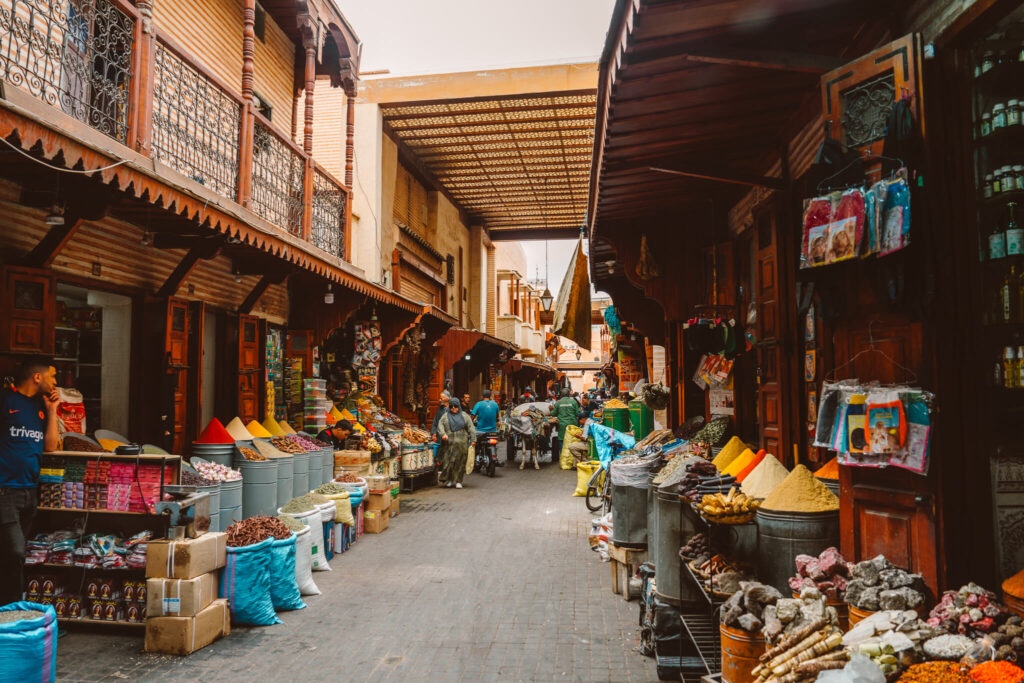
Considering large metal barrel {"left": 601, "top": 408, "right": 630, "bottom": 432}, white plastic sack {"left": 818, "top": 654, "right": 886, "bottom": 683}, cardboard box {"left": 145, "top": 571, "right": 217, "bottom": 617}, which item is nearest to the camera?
white plastic sack {"left": 818, "top": 654, "right": 886, "bottom": 683}

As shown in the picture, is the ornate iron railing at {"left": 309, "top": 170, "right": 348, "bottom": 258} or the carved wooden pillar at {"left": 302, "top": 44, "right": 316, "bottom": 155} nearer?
the carved wooden pillar at {"left": 302, "top": 44, "right": 316, "bottom": 155}

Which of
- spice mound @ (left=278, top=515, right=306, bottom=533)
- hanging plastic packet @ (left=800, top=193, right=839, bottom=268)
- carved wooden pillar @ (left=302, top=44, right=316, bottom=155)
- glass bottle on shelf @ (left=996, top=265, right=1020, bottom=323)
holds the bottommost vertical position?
spice mound @ (left=278, top=515, right=306, bottom=533)

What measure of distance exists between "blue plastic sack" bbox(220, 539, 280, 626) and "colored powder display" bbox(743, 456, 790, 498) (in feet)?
13.8

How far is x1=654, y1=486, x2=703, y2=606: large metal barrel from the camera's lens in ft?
16.4

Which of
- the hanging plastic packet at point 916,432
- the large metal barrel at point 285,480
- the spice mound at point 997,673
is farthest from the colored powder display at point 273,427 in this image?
the spice mound at point 997,673

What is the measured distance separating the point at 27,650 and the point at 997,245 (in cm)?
→ 617

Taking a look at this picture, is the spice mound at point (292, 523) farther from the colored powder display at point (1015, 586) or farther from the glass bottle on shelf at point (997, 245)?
the glass bottle on shelf at point (997, 245)

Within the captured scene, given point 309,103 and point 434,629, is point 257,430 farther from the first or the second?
point 309,103

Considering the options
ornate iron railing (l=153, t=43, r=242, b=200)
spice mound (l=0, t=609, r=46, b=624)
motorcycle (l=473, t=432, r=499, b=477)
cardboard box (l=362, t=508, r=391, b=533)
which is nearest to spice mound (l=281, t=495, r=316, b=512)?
cardboard box (l=362, t=508, r=391, b=533)

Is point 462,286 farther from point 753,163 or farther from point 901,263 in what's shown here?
point 901,263

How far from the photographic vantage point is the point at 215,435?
A: 8.32 m

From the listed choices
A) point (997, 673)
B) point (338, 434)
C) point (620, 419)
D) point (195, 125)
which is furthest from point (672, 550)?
point (620, 419)

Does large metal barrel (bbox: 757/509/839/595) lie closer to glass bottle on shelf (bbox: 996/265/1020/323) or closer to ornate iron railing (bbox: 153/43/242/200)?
glass bottle on shelf (bbox: 996/265/1020/323)

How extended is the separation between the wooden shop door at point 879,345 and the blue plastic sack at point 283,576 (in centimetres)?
479
